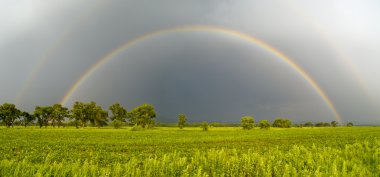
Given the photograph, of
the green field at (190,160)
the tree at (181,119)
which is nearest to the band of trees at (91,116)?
the tree at (181,119)

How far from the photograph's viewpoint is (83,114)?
16312 cm

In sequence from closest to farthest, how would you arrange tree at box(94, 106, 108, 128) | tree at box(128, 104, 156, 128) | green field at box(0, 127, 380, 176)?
1. green field at box(0, 127, 380, 176)
2. tree at box(128, 104, 156, 128)
3. tree at box(94, 106, 108, 128)

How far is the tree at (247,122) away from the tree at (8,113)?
424 feet

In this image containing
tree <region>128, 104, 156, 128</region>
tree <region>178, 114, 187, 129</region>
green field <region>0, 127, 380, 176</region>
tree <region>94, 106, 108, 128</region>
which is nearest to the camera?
green field <region>0, 127, 380, 176</region>

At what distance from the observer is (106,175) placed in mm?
10258

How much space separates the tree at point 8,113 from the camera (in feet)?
517

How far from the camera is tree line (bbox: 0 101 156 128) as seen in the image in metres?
148

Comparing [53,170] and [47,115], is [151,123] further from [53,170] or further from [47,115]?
[53,170]

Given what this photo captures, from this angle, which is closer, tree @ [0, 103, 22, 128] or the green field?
the green field

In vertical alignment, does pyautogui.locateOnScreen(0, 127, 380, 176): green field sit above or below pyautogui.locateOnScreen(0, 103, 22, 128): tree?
below

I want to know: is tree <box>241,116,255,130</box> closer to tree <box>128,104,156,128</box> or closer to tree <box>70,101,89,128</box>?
tree <box>128,104,156,128</box>

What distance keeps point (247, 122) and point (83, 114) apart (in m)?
92.7

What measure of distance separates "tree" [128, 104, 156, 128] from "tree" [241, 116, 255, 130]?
1874 inches

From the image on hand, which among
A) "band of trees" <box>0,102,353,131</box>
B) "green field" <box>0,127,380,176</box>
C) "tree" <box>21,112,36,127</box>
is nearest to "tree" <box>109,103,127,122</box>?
"band of trees" <box>0,102,353,131</box>
